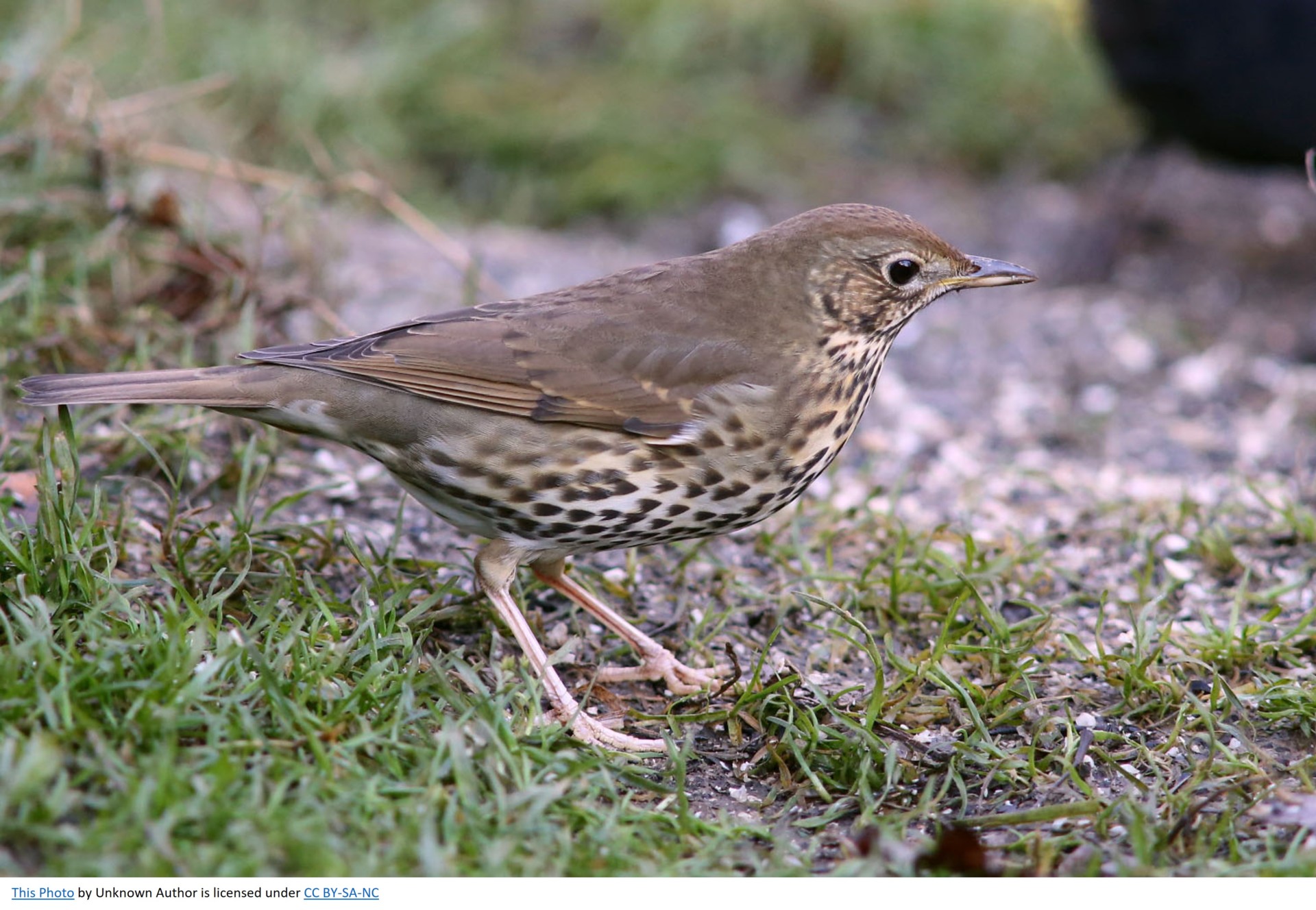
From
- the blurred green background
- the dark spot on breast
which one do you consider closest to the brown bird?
the dark spot on breast

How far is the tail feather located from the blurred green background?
3.88 metres

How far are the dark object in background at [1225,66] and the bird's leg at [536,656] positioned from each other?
469 centimetres

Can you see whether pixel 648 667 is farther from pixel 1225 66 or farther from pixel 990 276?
pixel 1225 66

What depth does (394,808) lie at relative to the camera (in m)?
2.83

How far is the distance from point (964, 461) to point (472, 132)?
4.00m

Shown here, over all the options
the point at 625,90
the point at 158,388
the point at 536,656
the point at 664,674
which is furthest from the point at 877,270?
the point at 625,90

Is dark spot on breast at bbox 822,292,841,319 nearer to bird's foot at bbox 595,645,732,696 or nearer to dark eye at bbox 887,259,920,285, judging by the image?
dark eye at bbox 887,259,920,285

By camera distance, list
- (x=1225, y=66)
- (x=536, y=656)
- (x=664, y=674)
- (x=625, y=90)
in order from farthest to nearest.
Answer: (x=625, y=90) < (x=1225, y=66) < (x=664, y=674) < (x=536, y=656)

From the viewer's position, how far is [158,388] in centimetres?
357

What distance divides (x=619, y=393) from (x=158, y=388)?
116 cm

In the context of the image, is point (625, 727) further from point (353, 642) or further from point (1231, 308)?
point (1231, 308)

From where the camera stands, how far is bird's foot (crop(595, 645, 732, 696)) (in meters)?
3.84

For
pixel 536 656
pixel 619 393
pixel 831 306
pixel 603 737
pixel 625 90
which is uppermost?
pixel 625 90
